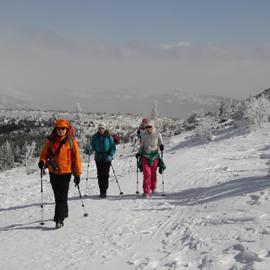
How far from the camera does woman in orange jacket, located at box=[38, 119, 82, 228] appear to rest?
30.7 feet

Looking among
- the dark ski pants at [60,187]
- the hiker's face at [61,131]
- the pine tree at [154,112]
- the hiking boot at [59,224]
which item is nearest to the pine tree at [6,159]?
the pine tree at [154,112]

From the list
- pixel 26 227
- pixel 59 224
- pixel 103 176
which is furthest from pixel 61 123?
pixel 103 176

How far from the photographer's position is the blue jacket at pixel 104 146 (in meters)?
12.7

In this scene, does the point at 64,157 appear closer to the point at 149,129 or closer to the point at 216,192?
the point at 149,129

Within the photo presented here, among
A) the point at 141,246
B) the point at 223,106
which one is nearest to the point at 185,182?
the point at 141,246

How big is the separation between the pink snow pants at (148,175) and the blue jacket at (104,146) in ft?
3.40

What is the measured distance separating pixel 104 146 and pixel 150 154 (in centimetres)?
141

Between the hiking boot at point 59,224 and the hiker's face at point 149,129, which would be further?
the hiker's face at point 149,129

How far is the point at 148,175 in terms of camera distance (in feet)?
40.8

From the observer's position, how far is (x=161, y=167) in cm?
1284

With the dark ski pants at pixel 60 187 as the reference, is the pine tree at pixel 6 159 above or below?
Answer: below

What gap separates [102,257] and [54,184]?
9.53ft

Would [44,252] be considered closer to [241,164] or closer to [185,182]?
[185,182]

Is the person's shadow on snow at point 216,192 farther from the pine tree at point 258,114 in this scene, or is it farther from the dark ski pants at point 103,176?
the pine tree at point 258,114
